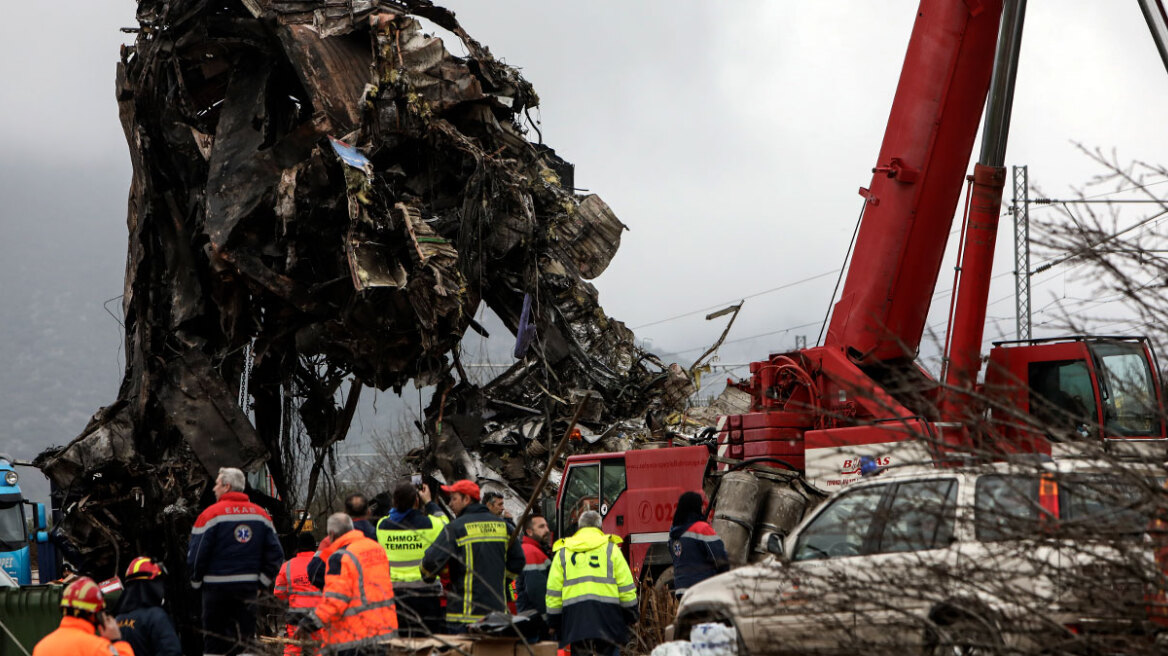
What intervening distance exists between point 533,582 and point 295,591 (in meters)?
1.85

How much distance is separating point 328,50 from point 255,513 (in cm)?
735

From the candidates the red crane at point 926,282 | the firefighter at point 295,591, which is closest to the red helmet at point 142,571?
the firefighter at point 295,591

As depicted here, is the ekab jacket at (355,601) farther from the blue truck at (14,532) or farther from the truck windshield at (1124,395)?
the blue truck at (14,532)

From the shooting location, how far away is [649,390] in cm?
1938

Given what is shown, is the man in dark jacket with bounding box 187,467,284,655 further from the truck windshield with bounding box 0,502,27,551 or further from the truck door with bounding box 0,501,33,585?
the truck windshield with bounding box 0,502,27,551

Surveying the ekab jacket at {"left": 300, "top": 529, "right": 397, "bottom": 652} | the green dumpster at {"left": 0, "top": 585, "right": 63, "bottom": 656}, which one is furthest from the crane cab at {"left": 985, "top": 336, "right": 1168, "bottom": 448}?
the green dumpster at {"left": 0, "top": 585, "right": 63, "bottom": 656}


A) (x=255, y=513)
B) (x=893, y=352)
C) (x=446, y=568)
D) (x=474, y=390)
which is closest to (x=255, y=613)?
(x=255, y=513)

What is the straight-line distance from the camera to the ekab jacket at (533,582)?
950cm

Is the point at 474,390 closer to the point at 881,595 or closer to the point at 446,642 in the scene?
the point at 446,642

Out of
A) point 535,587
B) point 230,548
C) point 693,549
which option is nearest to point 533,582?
point 535,587

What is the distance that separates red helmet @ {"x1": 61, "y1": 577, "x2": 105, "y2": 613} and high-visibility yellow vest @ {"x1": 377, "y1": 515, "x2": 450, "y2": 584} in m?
3.26

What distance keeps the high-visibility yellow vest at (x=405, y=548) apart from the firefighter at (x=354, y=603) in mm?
1336

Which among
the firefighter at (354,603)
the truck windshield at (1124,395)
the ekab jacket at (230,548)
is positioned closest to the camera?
the firefighter at (354,603)

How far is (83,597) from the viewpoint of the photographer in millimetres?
6227
